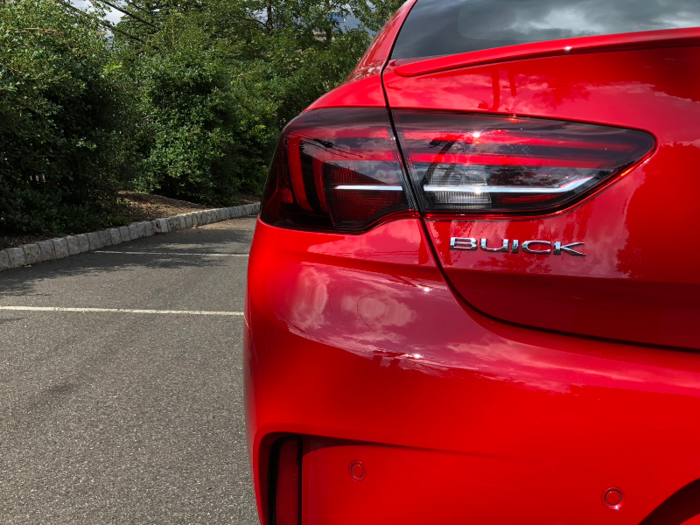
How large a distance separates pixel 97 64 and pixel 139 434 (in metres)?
8.16

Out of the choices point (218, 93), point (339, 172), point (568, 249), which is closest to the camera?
point (568, 249)

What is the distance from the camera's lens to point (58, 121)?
29.8 ft

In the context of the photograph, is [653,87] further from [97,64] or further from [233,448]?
[97,64]

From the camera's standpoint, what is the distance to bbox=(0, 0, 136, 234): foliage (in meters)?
7.76

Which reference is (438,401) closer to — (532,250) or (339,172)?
(532,250)

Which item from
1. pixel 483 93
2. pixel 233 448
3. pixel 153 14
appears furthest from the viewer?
pixel 153 14

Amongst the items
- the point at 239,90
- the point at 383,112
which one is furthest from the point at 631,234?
the point at 239,90

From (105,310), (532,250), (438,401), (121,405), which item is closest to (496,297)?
(532,250)

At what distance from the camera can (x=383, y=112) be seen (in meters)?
1.24

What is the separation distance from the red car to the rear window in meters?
0.24

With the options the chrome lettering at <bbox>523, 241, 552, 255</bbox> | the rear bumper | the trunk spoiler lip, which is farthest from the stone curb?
the chrome lettering at <bbox>523, 241, 552, 255</bbox>

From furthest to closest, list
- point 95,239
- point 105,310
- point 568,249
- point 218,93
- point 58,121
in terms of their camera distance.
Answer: point 218,93, point 58,121, point 95,239, point 105,310, point 568,249

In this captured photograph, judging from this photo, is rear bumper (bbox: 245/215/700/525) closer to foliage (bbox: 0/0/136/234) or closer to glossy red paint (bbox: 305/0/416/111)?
glossy red paint (bbox: 305/0/416/111)

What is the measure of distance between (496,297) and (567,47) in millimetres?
451
